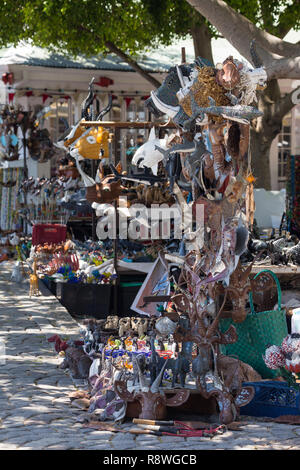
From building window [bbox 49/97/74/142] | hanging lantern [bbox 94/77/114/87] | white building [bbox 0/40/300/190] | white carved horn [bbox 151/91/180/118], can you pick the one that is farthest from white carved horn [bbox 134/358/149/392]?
hanging lantern [bbox 94/77/114/87]

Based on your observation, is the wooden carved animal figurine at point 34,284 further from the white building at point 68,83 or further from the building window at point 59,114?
the building window at point 59,114

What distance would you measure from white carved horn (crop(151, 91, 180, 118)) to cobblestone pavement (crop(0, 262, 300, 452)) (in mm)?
2549

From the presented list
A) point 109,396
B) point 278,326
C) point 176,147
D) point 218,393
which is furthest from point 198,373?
point 176,147

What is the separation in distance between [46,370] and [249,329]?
203 cm

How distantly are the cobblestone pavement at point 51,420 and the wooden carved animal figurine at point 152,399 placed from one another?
7.8 inches

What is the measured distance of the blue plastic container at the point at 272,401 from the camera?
5715mm

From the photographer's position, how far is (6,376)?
23.0 feet

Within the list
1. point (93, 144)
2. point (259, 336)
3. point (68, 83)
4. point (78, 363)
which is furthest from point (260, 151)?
point (78, 363)

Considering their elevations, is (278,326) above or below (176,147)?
below

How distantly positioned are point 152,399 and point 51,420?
2.59ft

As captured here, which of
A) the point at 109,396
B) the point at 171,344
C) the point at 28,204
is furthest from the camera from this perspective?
the point at 28,204

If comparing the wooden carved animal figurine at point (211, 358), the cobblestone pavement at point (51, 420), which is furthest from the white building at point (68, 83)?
the wooden carved animal figurine at point (211, 358)

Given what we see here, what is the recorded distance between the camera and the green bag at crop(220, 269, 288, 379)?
652cm

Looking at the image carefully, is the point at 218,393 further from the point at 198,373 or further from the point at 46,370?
the point at 46,370
